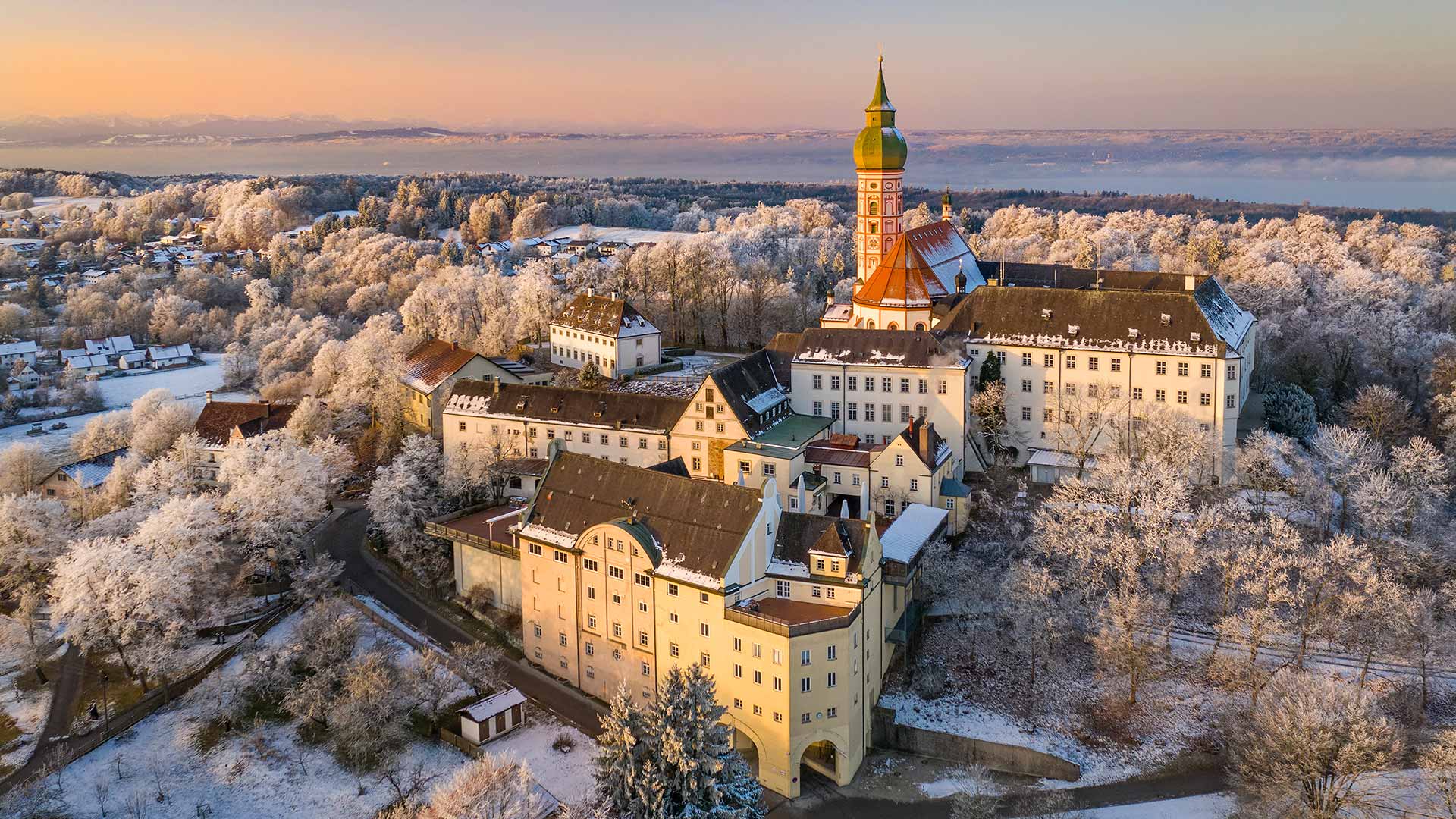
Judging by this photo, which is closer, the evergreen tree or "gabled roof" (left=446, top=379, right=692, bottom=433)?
"gabled roof" (left=446, top=379, right=692, bottom=433)

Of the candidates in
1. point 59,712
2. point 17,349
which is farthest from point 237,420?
point 17,349

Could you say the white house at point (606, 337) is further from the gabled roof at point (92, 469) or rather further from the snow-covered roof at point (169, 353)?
the snow-covered roof at point (169, 353)

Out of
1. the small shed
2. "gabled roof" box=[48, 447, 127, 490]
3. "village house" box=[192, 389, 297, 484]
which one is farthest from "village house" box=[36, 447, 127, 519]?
the small shed

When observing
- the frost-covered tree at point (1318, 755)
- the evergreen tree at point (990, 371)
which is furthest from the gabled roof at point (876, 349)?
the frost-covered tree at point (1318, 755)

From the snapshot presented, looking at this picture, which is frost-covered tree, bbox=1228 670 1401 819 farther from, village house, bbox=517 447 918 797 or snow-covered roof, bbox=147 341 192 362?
snow-covered roof, bbox=147 341 192 362

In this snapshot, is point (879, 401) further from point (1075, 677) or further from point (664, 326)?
point (664, 326)
